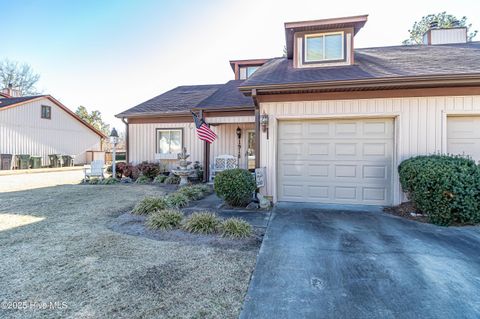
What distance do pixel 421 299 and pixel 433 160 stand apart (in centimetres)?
352

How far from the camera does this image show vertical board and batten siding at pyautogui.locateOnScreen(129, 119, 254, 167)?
1066cm

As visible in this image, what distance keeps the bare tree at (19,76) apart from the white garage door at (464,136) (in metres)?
41.7

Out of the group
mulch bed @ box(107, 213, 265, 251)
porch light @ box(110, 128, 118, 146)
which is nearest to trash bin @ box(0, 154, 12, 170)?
porch light @ box(110, 128, 118, 146)

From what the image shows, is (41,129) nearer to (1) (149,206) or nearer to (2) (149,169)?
(2) (149,169)

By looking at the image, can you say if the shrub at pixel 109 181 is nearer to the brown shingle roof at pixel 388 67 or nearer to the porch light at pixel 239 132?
the porch light at pixel 239 132

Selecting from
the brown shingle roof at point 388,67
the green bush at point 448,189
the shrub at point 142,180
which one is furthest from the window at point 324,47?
the shrub at point 142,180

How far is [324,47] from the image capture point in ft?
23.8

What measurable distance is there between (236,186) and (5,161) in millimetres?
18017

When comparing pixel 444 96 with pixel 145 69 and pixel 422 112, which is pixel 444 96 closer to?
pixel 422 112

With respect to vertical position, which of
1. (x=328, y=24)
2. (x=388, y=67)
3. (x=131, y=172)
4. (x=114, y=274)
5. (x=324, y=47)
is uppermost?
(x=328, y=24)

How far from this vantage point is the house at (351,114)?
5.44 m

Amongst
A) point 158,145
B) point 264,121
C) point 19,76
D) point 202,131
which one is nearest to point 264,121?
point 264,121

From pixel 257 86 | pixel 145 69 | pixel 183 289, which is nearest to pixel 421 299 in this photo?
pixel 183 289

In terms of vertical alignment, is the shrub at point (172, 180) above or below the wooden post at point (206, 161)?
below
